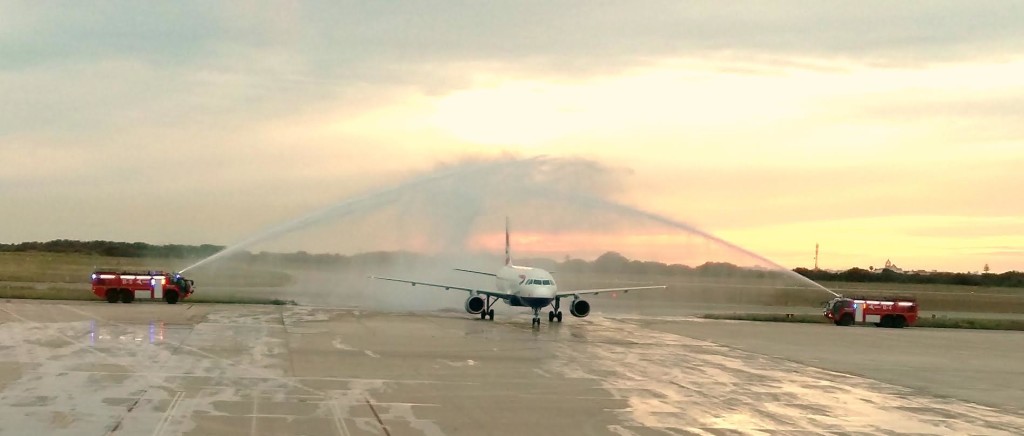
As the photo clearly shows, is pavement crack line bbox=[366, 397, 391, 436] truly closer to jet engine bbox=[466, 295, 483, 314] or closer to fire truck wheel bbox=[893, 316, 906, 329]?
jet engine bbox=[466, 295, 483, 314]

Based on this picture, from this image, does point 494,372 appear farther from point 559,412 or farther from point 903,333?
point 903,333

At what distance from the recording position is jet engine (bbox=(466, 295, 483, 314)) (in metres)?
52.8

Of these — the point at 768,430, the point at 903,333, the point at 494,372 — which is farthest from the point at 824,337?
the point at 768,430

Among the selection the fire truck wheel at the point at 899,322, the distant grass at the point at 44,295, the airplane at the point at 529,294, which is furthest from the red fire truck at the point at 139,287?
the fire truck wheel at the point at 899,322

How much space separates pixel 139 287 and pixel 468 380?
3800 cm

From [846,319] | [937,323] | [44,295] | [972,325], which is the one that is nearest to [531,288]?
[846,319]

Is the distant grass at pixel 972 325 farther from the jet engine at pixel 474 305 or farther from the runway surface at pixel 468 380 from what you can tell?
the jet engine at pixel 474 305

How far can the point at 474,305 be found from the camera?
174 feet

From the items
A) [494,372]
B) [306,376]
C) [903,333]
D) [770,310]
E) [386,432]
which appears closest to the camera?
[386,432]

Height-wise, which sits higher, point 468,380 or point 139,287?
point 139,287

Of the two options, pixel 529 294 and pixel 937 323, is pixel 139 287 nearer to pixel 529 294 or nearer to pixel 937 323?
pixel 529 294

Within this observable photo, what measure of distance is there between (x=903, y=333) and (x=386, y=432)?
4363cm

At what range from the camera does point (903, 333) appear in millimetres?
52938

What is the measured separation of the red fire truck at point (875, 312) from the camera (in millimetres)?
58625
